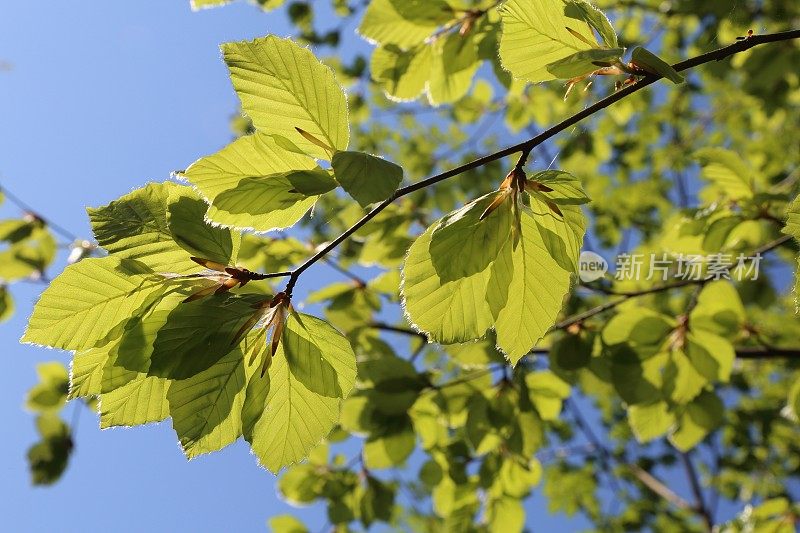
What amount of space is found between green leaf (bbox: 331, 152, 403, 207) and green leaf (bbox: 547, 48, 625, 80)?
0.86 feet

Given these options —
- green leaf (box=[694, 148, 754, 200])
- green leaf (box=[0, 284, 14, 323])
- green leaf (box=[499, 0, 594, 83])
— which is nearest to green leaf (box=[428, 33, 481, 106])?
green leaf (box=[694, 148, 754, 200])

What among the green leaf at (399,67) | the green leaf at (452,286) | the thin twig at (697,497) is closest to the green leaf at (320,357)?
the green leaf at (452,286)

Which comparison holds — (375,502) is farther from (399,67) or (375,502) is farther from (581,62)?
(581,62)

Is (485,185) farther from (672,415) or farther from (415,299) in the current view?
(415,299)

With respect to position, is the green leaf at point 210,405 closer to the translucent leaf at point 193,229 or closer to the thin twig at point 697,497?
the translucent leaf at point 193,229

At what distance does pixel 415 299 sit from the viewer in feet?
2.59

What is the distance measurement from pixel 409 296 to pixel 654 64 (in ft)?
1.33

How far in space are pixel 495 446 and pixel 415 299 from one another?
132cm

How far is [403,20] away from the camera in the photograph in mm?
1484

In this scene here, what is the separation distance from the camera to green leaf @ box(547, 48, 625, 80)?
707mm

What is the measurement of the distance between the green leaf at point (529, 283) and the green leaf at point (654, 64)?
211 millimetres

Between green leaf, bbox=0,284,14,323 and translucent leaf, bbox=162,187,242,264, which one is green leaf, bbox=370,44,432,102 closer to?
translucent leaf, bbox=162,187,242,264

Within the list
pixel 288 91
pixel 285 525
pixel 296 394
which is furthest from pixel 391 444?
pixel 288 91

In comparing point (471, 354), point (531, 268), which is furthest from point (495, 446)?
point (531, 268)
